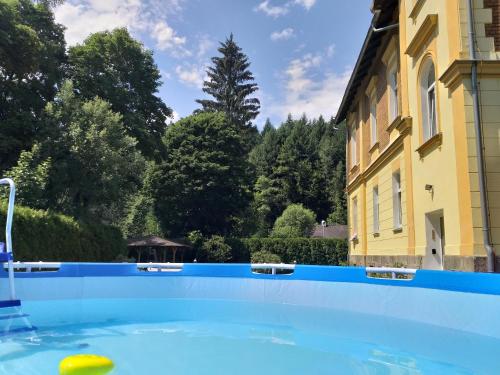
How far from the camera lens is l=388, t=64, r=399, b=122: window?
12.6 meters

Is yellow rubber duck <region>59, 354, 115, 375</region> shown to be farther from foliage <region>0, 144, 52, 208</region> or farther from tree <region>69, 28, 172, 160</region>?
tree <region>69, 28, 172, 160</region>

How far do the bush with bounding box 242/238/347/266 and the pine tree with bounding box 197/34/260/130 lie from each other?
2029 cm

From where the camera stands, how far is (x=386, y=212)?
523 inches

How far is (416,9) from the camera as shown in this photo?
9.98 meters

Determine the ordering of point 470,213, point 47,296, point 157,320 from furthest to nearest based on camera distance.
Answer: point 47,296 → point 470,213 → point 157,320

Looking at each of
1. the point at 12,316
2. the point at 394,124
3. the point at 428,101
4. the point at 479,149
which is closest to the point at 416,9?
the point at 428,101

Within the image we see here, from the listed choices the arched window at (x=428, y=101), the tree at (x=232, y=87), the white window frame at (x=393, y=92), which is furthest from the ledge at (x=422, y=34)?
the tree at (x=232, y=87)

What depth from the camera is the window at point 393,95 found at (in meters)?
12.6

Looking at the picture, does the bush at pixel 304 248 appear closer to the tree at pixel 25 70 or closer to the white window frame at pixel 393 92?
the tree at pixel 25 70

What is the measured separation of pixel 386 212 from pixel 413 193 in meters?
2.76

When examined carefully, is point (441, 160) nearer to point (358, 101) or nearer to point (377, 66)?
point (377, 66)

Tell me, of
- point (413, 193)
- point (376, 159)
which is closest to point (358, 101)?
point (376, 159)

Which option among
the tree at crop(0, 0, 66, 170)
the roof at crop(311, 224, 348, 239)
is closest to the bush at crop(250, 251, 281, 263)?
the roof at crop(311, 224, 348, 239)

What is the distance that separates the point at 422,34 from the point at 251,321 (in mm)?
7179
